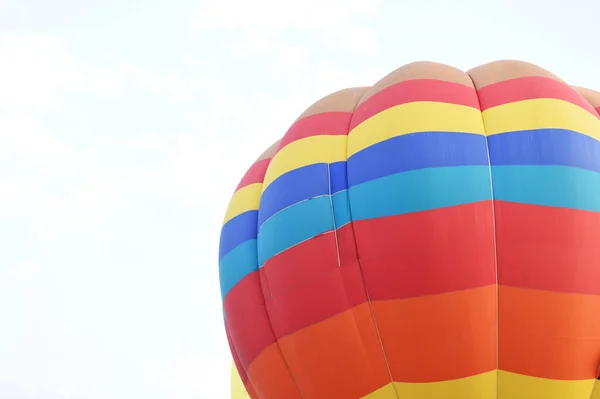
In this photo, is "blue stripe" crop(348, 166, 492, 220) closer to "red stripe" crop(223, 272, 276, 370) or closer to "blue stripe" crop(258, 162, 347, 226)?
"blue stripe" crop(258, 162, 347, 226)

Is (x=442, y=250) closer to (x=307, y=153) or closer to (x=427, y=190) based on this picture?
(x=427, y=190)

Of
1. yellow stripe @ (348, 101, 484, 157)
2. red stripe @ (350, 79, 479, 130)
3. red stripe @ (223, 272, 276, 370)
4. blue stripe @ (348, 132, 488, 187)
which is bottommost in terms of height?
red stripe @ (223, 272, 276, 370)

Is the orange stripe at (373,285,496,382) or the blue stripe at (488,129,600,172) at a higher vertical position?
the blue stripe at (488,129,600,172)

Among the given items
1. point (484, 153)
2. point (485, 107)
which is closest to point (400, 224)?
point (484, 153)

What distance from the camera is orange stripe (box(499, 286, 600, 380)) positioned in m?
5.53

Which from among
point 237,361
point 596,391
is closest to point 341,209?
point 237,361

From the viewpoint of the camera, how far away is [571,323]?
18.3ft

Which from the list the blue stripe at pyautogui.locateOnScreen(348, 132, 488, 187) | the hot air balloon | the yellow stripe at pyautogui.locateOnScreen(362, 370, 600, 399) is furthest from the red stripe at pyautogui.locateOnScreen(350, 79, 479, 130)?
the yellow stripe at pyautogui.locateOnScreen(362, 370, 600, 399)

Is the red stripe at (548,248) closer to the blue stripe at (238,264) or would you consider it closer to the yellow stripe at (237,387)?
the blue stripe at (238,264)

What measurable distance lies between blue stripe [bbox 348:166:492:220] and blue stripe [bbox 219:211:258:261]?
1.35m

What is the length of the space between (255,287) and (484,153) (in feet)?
7.09

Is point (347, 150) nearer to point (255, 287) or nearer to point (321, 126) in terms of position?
point (321, 126)

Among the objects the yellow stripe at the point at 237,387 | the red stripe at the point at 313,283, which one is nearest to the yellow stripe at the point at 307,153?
the red stripe at the point at 313,283

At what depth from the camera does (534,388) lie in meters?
5.57
